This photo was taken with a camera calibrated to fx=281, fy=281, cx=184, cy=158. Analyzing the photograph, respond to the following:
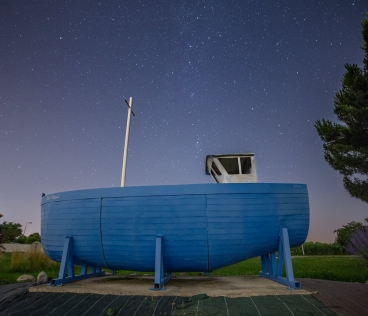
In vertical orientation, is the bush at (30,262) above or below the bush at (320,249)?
below

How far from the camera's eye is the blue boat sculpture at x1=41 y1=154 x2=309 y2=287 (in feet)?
16.8

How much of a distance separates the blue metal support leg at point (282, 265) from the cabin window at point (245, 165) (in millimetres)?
1640

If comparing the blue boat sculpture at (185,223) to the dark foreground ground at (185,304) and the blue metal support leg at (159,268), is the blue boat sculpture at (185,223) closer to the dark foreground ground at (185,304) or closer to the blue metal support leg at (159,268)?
the blue metal support leg at (159,268)

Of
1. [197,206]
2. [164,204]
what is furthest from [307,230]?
[164,204]

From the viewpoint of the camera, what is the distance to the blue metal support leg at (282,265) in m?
4.77

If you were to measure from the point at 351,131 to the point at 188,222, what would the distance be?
11.2 metres

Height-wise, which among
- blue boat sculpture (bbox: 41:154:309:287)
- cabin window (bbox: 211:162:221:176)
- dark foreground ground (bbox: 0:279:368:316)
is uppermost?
cabin window (bbox: 211:162:221:176)

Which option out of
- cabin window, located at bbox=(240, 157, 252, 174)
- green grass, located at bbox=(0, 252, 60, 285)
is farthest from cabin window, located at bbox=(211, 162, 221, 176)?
green grass, located at bbox=(0, 252, 60, 285)

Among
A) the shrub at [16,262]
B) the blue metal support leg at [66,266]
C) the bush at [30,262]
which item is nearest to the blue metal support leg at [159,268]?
the blue metal support leg at [66,266]

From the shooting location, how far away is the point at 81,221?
561 centimetres

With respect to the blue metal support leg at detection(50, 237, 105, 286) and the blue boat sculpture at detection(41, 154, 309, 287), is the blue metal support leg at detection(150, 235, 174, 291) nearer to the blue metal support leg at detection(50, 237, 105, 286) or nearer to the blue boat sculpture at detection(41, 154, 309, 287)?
the blue boat sculpture at detection(41, 154, 309, 287)

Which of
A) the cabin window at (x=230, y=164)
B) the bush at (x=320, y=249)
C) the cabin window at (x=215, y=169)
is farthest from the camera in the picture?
the bush at (x=320, y=249)

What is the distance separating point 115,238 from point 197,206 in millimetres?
1697

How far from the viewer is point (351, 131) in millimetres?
12938
